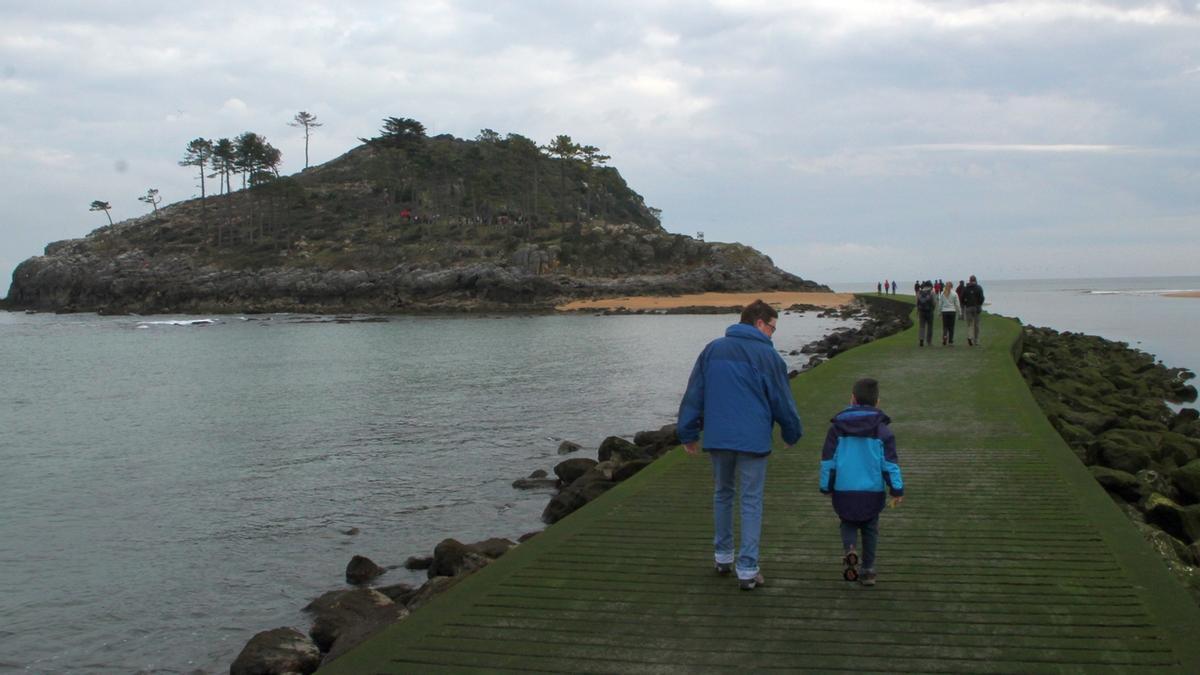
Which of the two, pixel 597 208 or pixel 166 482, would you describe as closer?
pixel 166 482

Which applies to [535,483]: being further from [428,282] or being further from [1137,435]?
[428,282]

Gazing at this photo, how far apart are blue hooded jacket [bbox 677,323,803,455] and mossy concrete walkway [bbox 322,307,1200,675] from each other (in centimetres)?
105

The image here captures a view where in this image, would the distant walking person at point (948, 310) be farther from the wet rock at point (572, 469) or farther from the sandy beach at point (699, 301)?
the sandy beach at point (699, 301)

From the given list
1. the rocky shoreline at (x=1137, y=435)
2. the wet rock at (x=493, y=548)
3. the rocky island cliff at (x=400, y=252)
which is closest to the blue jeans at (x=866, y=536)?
the rocky shoreline at (x=1137, y=435)

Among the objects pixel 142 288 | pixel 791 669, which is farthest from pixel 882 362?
pixel 142 288

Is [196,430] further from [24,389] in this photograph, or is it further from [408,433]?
[24,389]

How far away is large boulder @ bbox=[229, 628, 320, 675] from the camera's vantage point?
6.85 metres

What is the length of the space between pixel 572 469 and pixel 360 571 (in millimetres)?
4380

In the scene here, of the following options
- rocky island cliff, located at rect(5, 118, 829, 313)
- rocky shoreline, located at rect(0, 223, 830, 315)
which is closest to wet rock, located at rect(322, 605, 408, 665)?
rocky shoreline, located at rect(0, 223, 830, 315)

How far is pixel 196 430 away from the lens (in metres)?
21.7

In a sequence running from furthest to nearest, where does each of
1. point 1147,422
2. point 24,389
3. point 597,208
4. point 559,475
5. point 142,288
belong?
1. point 597,208
2. point 142,288
3. point 24,389
4. point 1147,422
5. point 559,475

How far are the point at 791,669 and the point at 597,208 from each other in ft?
474

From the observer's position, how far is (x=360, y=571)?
10.2m

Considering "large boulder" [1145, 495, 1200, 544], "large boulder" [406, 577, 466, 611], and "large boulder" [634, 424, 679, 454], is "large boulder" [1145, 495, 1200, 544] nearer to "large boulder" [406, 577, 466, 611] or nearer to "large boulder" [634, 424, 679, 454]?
"large boulder" [634, 424, 679, 454]
